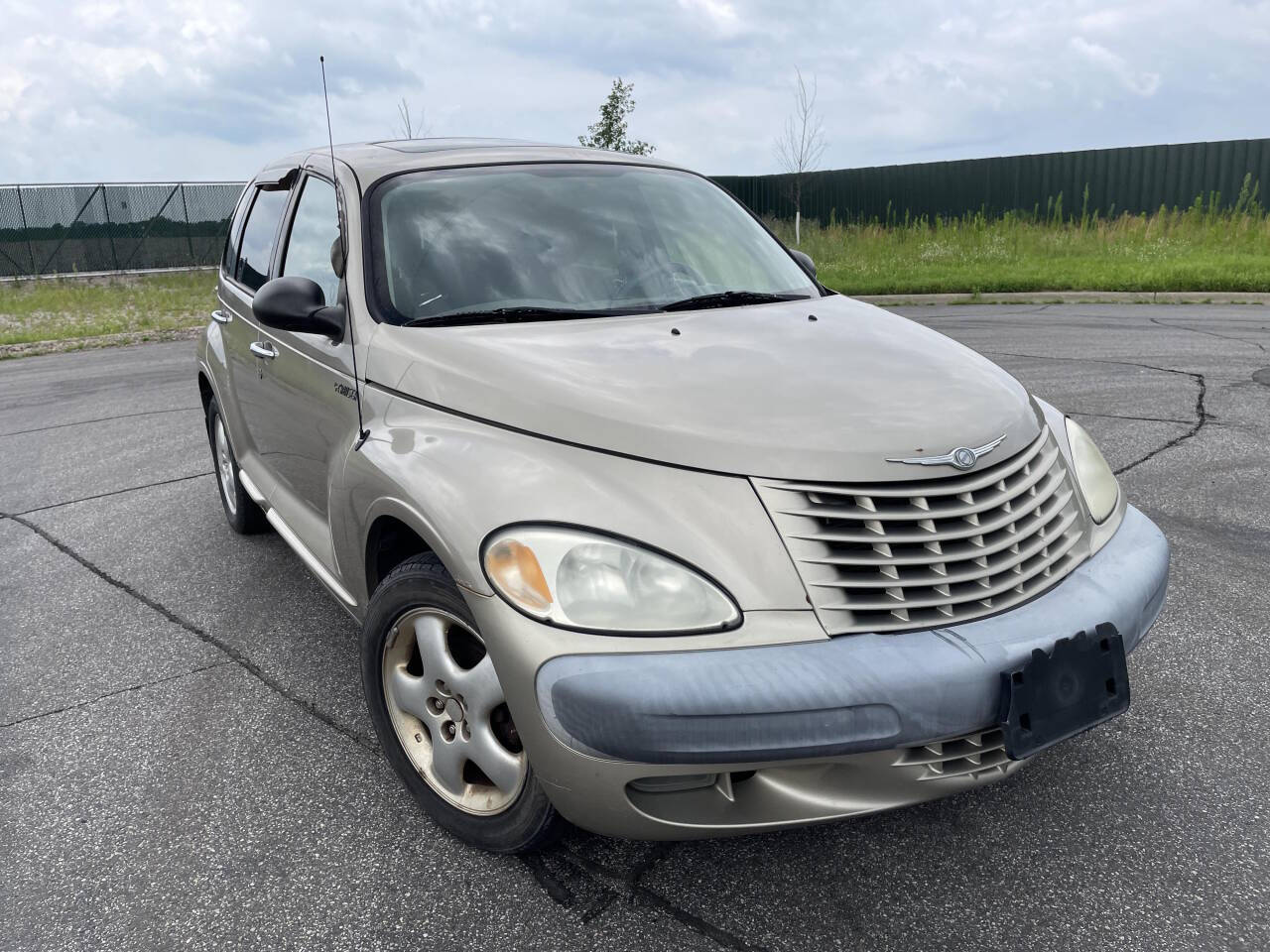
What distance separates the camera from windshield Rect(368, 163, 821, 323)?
3096mm

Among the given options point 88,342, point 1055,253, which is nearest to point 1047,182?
point 1055,253

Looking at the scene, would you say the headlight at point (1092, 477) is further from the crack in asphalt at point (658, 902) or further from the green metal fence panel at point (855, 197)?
the green metal fence panel at point (855, 197)

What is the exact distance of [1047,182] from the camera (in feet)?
76.5

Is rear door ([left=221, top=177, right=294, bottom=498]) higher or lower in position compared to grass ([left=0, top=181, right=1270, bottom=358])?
higher

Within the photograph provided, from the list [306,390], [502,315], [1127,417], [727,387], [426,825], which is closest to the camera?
[727,387]

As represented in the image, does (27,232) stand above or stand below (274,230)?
below

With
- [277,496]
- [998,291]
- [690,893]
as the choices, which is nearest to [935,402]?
[690,893]

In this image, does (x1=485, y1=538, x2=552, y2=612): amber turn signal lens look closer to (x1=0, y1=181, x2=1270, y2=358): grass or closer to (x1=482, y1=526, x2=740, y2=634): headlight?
(x1=482, y1=526, x2=740, y2=634): headlight

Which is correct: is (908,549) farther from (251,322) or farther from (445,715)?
(251,322)

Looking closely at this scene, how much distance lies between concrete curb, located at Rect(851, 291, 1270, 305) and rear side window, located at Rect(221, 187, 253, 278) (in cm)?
1183

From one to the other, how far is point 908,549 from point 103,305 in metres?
22.8

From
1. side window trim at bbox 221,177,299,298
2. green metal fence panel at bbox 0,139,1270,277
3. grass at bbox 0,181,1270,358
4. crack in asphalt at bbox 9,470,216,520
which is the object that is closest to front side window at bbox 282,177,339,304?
side window trim at bbox 221,177,299,298

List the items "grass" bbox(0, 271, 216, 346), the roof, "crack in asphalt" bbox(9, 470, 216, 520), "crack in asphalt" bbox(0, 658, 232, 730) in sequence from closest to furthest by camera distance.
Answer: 1. "crack in asphalt" bbox(0, 658, 232, 730)
2. the roof
3. "crack in asphalt" bbox(9, 470, 216, 520)
4. "grass" bbox(0, 271, 216, 346)

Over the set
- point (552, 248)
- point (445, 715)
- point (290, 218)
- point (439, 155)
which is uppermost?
point (439, 155)
